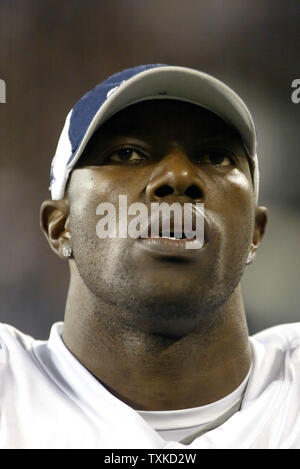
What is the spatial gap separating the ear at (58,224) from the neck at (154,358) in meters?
0.07

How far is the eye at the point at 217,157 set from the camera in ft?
2.69

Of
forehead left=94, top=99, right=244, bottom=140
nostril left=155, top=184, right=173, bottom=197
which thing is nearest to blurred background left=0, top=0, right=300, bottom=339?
forehead left=94, top=99, right=244, bottom=140

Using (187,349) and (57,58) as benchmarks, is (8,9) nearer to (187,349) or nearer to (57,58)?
(57,58)

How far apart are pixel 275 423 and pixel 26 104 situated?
671mm

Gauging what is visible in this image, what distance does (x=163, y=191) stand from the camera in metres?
0.76

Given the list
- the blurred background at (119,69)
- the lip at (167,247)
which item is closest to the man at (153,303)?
the lip at (167,247)

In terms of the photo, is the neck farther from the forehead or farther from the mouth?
the forehead

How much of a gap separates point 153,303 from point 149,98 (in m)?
0.28

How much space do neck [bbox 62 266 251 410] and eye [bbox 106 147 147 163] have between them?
0.57 feet

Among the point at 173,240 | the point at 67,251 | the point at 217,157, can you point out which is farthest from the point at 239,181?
the point at 67,251

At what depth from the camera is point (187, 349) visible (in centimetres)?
80

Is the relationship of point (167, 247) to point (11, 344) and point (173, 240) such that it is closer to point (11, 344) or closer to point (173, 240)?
point (173, 240)

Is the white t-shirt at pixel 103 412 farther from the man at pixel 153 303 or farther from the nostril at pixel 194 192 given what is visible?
the nostril at pixel 194 192

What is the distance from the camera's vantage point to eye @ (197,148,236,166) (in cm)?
82
